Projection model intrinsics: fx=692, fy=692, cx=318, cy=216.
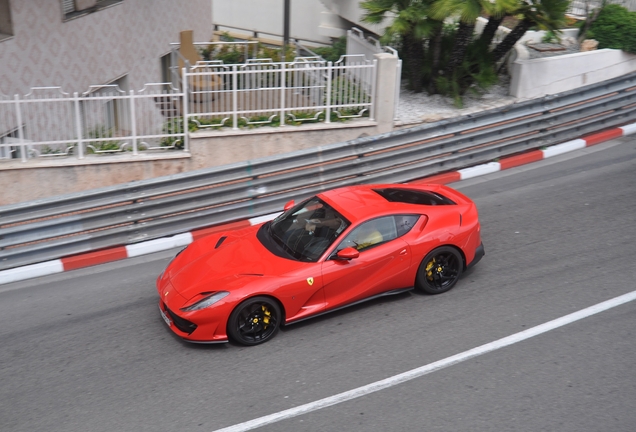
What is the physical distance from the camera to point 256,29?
74.2ft

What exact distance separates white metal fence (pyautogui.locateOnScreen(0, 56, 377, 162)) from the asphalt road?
2438 millimetres

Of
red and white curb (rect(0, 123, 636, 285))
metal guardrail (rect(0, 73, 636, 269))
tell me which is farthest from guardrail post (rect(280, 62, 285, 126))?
red and white curb (rect(0, 123, 636, 285))

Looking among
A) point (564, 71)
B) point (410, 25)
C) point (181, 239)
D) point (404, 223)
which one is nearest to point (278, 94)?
point (410, 25)

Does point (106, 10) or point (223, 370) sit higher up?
point (106, 10)

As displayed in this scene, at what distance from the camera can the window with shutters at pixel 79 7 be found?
12773 millimetres

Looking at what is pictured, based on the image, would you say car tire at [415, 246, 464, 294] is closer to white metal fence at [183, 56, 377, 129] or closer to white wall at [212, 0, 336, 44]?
white metal fence at [183, 56, 377, 129]

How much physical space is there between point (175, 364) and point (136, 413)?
2.75 ft

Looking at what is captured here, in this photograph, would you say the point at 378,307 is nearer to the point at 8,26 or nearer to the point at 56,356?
the point at 56,356

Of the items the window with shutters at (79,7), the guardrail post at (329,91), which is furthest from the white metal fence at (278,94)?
the window with shutters at (79,7)

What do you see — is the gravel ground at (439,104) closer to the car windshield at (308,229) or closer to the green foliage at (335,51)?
the green foliage at (335,51)

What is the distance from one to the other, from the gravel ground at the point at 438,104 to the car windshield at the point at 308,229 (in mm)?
4285

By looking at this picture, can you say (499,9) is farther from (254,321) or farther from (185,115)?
(254,321)

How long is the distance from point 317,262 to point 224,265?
41.5 inches

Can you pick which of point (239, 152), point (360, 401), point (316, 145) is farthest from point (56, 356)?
point (316, 145)
